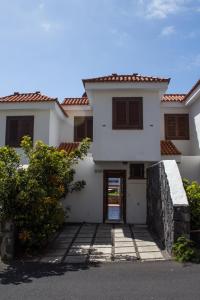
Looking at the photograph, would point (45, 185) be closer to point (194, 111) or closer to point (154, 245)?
point (154, 245)

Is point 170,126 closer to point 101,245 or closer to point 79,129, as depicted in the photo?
Result: point 79,129

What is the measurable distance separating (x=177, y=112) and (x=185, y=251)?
10.5 meters

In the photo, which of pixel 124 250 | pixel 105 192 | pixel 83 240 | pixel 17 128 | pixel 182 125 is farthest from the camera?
pixel 182 125

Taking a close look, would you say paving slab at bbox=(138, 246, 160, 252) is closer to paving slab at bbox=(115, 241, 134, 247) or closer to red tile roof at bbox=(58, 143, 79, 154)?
paving slab at bbox=(115, 241, 134, 247)

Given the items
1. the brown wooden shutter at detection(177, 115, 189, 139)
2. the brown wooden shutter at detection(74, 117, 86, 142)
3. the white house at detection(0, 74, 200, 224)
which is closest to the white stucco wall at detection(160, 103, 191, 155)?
the white house at detection(0, 74, 200, 224)

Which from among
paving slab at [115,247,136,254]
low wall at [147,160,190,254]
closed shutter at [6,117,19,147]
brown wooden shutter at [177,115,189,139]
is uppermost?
brown wooden shutter at [177,115,189,139]

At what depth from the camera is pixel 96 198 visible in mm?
15586

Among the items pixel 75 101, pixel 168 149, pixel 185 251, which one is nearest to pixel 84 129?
pixel 75 101

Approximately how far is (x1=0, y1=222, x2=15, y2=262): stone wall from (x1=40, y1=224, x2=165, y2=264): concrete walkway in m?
0.92

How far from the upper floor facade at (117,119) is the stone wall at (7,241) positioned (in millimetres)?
5669

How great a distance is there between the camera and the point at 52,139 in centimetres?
1673

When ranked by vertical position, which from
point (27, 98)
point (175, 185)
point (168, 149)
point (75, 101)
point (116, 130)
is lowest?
point (175, 185)

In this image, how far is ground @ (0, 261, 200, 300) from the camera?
6266 millimetres

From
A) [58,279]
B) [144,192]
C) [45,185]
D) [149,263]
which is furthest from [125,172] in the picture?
[58,279]
